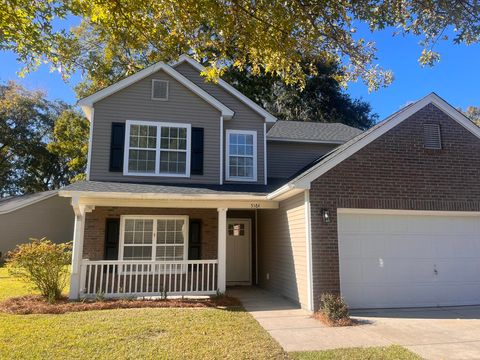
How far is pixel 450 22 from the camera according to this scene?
20.5 ft

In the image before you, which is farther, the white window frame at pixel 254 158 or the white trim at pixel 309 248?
the white window frame at pixel 254 158

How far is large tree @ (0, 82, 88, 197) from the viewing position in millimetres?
32250

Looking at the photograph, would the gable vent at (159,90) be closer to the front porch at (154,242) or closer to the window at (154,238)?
the front porch at (154,242)

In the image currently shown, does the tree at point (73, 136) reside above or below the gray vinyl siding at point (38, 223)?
above

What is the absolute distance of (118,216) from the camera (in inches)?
458

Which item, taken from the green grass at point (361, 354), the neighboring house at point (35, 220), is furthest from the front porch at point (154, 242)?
the neighboring house at point (35, 220)

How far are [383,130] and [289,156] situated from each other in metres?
5.80

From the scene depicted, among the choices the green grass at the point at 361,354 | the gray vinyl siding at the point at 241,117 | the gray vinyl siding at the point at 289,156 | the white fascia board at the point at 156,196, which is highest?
the gray vinyl siding at the point at 241,117

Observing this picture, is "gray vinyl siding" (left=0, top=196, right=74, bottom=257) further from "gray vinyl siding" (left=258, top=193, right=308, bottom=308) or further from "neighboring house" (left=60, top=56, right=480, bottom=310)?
"gray vinyl siding" (left=258, top=193, right=308, bottom=308)

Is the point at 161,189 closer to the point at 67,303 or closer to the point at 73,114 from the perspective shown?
the point at 67,303

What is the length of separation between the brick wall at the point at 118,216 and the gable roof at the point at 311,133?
4478mm

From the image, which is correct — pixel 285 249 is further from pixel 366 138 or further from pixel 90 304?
pixel 90 304

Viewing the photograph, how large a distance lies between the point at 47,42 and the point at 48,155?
2983 cm

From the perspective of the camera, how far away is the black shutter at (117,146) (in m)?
12.0
